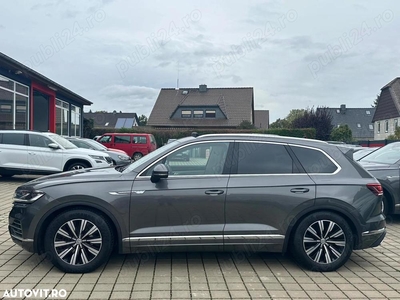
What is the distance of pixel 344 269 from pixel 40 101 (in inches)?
857

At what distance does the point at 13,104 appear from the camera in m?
16.6

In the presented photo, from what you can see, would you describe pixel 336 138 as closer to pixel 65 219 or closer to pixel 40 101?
pixel 40 101

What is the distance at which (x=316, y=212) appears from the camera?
4734 mm

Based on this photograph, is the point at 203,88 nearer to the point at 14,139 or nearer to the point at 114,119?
the point at 114,119

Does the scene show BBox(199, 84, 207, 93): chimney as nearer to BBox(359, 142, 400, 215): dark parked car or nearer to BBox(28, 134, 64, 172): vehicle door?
BBox(28, 134, 64, 172): vehicle door

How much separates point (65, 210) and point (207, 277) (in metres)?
1.84

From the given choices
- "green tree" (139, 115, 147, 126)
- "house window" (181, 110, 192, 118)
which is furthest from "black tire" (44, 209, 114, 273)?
"green tree" (139, 115, 147, 126)

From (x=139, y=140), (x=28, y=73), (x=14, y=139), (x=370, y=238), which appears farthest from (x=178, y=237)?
(x=139, y=140)

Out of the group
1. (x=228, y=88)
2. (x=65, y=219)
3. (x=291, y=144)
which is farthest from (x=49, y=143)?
(x=228, y=88)

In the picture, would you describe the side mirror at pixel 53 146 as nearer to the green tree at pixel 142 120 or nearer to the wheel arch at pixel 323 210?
the wheel arch at pixel 323 210

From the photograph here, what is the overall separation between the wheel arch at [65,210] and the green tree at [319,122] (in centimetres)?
3913

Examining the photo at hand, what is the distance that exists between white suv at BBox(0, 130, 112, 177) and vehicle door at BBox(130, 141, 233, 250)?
798 cm

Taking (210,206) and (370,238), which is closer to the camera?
(210,206)

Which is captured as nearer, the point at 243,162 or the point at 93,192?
the point at 93,192
